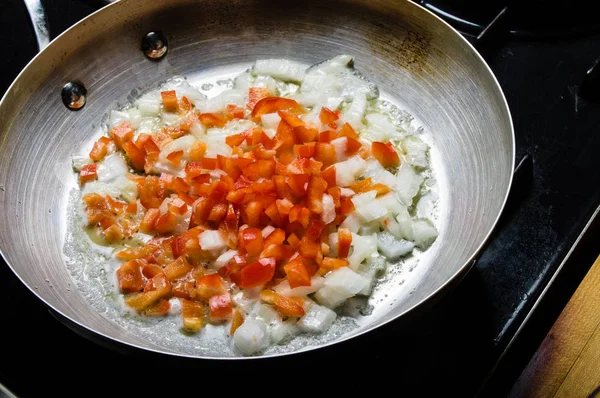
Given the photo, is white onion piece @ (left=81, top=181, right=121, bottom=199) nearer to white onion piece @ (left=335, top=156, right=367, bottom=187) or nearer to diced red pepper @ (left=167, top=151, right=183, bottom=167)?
diced red pepper @ (left=167, top=151, right=183, bottom=167)

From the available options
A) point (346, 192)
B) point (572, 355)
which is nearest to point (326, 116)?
point (346, 192)

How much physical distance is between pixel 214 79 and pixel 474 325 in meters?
0.85

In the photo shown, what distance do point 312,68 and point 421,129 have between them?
30 centimetres

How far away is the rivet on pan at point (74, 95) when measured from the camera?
1.26 metres

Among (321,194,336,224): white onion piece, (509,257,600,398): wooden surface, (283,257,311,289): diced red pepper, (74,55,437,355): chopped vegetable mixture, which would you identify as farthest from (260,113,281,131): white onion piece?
(509,257,600,398): wooden surface

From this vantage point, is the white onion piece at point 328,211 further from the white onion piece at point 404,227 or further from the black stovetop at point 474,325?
the black stovetop at point 474,325

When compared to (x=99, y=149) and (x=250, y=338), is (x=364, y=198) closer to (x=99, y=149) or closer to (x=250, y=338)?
(x=250, y=338)

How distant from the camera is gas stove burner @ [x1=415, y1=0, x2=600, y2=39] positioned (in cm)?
138

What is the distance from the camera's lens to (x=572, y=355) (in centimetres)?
103

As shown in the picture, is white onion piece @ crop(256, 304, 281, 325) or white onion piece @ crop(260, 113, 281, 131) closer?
white onion piece @ crop(256, 304, 281, 325)

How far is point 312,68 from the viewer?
1.35 meters

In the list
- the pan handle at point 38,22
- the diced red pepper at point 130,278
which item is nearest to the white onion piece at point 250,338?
the diced red pepper at point 130,278

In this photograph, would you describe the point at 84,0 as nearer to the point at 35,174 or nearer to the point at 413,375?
the point at 35,174

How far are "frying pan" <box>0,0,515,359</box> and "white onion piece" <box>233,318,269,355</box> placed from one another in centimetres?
2
